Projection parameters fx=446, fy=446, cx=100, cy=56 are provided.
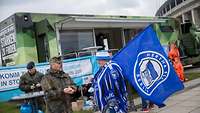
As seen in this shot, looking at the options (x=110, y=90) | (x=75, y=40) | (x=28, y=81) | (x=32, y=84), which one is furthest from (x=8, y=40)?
(x=110, y=90)

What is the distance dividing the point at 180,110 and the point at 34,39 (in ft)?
25.5

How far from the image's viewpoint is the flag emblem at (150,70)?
7.27 metres

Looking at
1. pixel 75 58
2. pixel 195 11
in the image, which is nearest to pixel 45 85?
pixel 75 58

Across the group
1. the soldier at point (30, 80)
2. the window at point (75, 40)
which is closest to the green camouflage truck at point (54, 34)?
the window at point (75, 40)

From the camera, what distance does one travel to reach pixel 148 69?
734cm

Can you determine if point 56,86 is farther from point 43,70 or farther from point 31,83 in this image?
point 43,70

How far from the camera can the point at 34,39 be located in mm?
17109

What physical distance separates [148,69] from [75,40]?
12.0 metres

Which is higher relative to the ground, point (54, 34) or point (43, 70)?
point (54, 34)

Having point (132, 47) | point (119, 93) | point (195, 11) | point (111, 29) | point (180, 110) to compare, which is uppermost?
point (195, 11)

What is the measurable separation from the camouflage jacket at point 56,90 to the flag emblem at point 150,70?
1132mm

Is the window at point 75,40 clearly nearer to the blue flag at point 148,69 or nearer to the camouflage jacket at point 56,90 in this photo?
the blue flag at point 148,69

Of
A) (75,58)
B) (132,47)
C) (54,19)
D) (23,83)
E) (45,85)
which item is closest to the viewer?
(45,85)

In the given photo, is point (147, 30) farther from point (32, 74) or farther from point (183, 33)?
point (183, 33)
